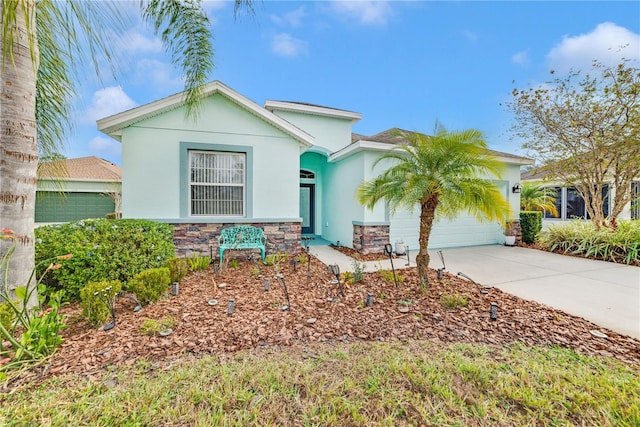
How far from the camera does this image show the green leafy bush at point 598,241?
297 inches

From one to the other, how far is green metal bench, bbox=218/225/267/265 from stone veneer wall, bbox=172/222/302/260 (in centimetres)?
26

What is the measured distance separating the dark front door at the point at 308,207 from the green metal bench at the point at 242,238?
16.2 ft

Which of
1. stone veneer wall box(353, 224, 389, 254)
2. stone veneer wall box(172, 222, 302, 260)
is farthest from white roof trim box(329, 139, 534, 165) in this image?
stone veneer wall box(172, 222, 302, 260)

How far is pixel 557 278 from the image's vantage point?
5.85 meters

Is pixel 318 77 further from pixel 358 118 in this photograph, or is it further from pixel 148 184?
pixel 148 184

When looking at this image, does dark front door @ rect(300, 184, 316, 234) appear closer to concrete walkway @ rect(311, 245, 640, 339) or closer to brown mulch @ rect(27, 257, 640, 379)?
concrete walkway @ rect(311, 245, 640, 339)

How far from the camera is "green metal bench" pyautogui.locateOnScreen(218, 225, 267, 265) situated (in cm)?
703

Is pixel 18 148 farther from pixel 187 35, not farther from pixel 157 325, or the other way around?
pixel 187 35

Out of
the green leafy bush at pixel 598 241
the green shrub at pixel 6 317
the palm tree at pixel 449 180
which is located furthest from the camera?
the green leafy bush at pixel 598 241

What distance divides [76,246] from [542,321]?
7.10 m

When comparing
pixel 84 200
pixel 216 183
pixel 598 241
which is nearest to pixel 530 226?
pixel 598 241

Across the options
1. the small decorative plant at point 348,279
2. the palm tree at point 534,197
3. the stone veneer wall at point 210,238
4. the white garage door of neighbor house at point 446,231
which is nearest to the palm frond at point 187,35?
the stone veneer wall at point 210,238

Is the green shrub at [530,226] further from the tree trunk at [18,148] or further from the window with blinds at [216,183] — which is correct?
the tree trunk at [18,148]

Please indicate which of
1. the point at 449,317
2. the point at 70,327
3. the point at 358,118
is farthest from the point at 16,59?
the point at 358,118
